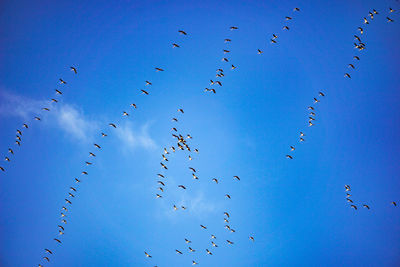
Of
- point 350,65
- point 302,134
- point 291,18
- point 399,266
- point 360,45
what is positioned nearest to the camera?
point 360,45

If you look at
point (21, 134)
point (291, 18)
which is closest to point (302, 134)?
point (291, 18)

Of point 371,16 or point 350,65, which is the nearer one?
point 371,16

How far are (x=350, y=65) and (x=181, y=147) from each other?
2417 centimetres

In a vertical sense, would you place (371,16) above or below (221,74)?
above

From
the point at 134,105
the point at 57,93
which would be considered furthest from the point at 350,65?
the point at 57,93

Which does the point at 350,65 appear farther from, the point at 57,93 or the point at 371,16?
the point at 57,93

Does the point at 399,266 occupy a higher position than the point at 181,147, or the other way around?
the point at 181,147

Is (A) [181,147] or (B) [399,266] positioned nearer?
→ (A) [181,147]

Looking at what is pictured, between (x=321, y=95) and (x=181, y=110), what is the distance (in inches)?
722

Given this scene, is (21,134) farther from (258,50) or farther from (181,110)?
(258,50)

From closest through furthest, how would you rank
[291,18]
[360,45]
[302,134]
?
1. [360,45]
2. [291,18]
3. [302,134]

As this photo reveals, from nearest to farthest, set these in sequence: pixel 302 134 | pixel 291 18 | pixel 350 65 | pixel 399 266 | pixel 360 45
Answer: pixel 360 45
pixel 291 18
pixel 350 65
pixel 302 134
pixel 399 266

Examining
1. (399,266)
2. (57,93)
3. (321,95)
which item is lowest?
(399,266)

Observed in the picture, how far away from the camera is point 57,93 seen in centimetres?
2900
